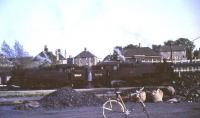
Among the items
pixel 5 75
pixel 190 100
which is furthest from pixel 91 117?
pixel 5 75

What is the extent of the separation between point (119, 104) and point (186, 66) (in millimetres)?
46762

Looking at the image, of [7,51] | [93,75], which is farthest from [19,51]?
[93,75]

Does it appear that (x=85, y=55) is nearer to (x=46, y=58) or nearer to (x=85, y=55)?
(x=85, y=55)

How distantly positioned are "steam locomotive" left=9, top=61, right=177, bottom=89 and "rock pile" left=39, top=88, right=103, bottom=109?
49.9 ft

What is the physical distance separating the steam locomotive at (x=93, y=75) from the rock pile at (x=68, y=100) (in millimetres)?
15224

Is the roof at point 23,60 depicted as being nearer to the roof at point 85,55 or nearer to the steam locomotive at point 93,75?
the roof at point 85,55

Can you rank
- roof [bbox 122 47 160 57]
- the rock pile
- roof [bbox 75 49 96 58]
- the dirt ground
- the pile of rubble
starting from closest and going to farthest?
the dirt ground → the pile of rubble → the rock pile → roof [bbox 122 47 160 57] → roof [bbox 75 49 96 58]

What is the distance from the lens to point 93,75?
39406mm

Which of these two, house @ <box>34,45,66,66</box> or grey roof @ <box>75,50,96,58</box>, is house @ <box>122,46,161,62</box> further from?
house @ <box>34,45,66,66</box>

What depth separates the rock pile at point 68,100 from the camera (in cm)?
2128

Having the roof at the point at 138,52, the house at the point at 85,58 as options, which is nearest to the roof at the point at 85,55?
the house at the point at 85,58

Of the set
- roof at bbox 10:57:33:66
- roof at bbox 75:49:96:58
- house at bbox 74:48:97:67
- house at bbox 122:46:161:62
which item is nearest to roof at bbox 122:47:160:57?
house at bbox 122:46:161:62

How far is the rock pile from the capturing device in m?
21.3

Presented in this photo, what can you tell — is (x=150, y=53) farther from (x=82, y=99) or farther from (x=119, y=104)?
(x=119, y=104)
